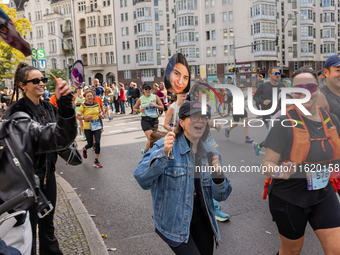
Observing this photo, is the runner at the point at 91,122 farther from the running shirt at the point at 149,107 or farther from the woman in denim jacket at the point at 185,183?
the woman in denim jacket at the point at 185,183

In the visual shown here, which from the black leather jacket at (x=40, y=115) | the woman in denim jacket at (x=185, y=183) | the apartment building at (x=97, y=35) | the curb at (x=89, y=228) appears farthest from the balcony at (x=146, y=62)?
the woman in denim jacket at (x=185, y=183)

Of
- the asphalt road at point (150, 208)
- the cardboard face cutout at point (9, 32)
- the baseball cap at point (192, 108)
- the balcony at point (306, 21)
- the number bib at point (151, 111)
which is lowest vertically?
the asphalt road at point (150, 208)

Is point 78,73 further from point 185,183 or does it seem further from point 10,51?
point 10,51

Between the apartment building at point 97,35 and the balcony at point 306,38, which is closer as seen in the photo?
the balcony at point 306,38

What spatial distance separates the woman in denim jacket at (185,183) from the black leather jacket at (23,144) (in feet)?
2.11

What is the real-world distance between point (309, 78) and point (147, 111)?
6.00 metres

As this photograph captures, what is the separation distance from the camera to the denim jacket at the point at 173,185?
245 cm

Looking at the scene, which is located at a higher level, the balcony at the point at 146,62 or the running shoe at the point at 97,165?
the balcony at the point at 146,62

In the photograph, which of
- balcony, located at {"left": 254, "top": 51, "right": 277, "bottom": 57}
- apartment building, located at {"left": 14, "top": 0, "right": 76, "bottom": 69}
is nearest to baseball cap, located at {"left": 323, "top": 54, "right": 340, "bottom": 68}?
balcony, located at {"left": 254, "top": 51, "right": 277, "bottom": 57}

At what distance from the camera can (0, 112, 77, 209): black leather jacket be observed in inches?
76.9

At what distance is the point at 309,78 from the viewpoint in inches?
95.5

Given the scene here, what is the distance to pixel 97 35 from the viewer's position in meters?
66.1

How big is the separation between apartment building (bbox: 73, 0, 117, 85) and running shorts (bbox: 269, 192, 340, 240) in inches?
2580

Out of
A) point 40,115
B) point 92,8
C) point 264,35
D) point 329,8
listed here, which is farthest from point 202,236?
point 329,8
